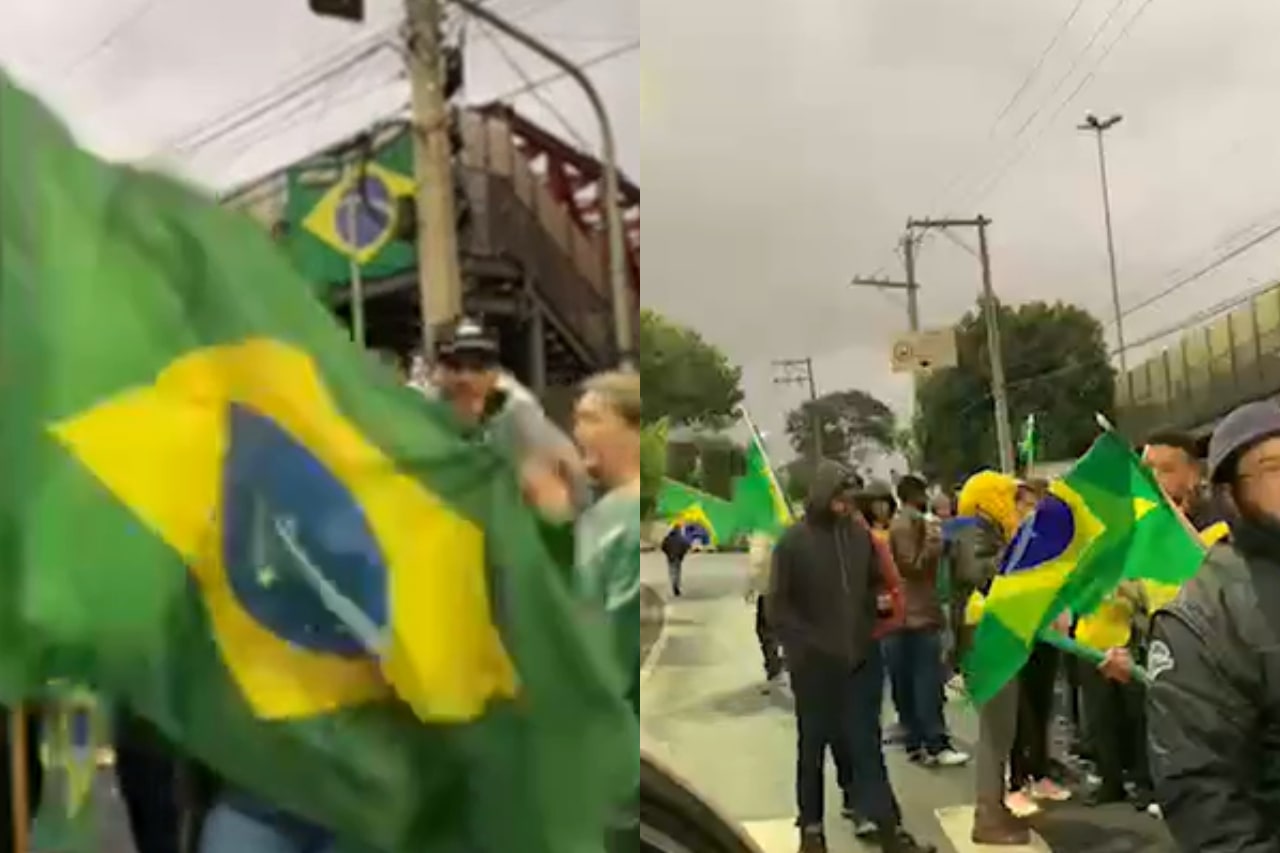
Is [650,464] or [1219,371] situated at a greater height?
[1219,371]

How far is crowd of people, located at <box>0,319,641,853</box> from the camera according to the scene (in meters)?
0.56

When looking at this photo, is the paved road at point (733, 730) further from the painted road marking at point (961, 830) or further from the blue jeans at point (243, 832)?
the blue jeans at point (243, 832)

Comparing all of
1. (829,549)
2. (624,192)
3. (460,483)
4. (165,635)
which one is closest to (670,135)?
(624,192)

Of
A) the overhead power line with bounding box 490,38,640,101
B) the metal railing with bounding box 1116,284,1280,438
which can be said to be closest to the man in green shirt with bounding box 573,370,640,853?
the overhead power line with bounding box 490,38,640,101

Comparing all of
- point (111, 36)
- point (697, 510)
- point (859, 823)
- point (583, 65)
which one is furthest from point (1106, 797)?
point (111, 36)

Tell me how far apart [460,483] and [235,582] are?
9cm

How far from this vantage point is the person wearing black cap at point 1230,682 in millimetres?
1087

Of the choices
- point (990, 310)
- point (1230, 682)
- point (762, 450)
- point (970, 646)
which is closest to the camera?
point (762, 450)

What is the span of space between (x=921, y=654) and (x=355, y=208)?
76.9 inches

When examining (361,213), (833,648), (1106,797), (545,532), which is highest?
(361,213)

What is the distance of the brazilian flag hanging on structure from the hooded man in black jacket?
85cm

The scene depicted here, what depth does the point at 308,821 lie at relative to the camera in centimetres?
58

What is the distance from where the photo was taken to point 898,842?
6.72ft

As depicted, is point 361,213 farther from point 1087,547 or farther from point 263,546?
point 1087,547
